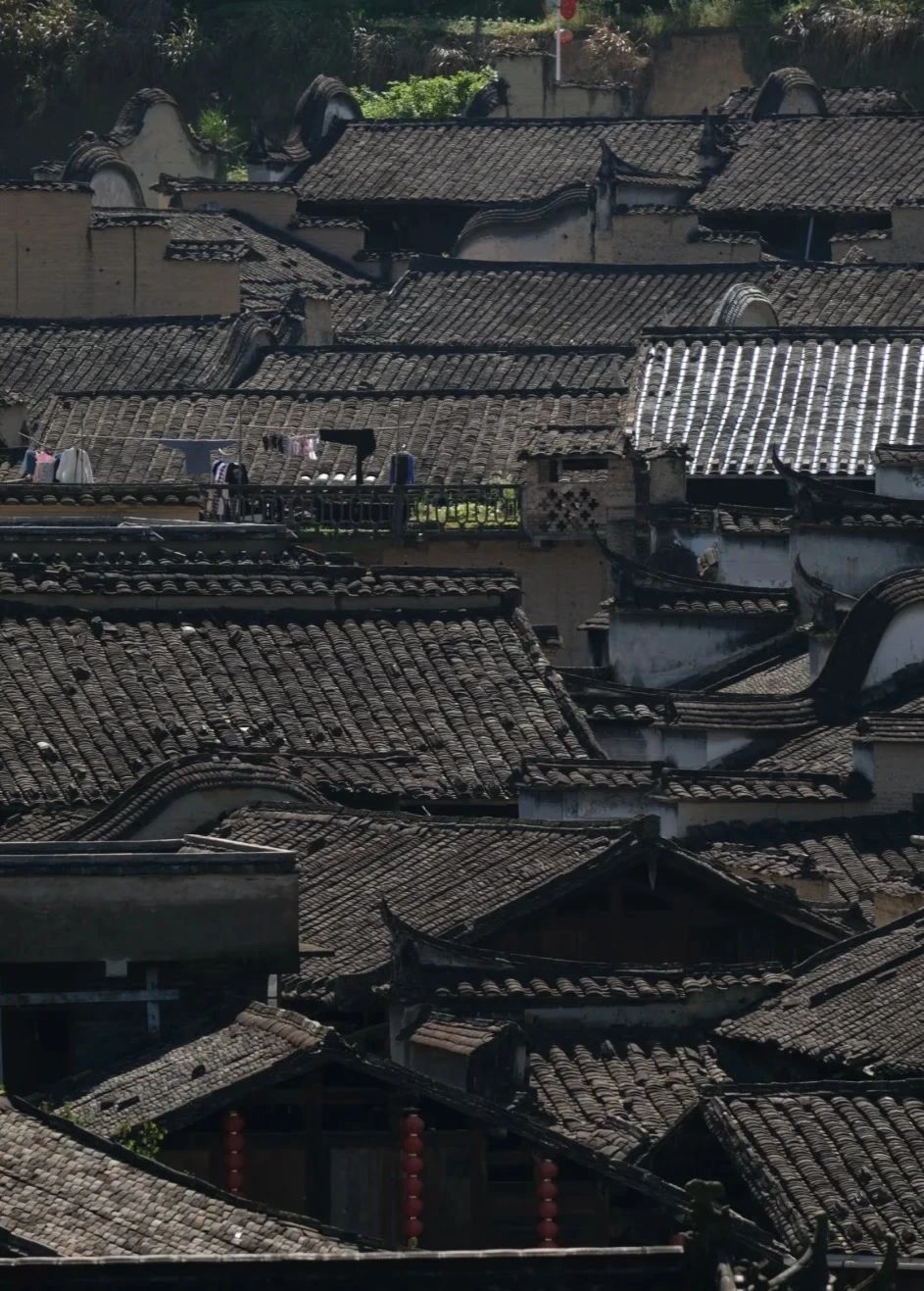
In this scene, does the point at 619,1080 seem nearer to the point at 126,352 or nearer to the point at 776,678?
the point at 776,678

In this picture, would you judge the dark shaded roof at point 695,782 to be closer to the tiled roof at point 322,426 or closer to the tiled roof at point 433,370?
the tiled roof at point 322,426

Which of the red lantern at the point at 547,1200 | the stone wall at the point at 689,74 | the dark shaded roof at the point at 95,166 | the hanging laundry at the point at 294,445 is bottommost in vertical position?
the red lantern at the point at 547,1200

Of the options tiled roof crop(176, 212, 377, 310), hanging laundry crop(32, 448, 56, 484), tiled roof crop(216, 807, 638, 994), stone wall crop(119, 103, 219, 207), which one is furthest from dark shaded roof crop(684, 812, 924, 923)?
stone wall crop(119, 103, 219, 207)

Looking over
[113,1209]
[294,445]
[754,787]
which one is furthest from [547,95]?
[113,1209]

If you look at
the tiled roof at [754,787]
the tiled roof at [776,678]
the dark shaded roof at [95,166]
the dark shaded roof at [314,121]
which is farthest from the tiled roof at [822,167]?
the tiled roof at [754,787]

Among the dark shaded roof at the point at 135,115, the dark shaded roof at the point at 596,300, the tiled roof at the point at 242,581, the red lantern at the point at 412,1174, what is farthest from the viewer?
the dark shaded roof at the point at 135,115

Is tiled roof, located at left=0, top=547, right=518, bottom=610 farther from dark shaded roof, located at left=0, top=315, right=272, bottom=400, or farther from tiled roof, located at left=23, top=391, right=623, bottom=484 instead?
dark shaded roof, located at left=0, top=315, right=272, bottom=400
